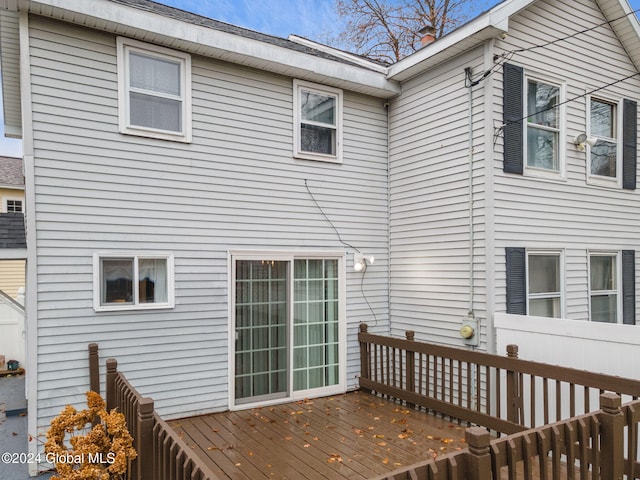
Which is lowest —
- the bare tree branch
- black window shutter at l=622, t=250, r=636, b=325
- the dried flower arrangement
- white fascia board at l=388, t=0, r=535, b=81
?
the dried flower arrangement

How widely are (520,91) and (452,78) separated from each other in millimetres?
876

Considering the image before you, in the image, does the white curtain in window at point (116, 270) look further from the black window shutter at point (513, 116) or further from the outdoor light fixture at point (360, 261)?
the black window shutter at point (513, 116)

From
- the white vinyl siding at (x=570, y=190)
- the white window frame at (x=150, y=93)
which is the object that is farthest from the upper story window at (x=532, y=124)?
the white window frame at (x=150, y=93)

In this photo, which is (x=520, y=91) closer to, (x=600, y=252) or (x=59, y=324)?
(x=600, y=252)

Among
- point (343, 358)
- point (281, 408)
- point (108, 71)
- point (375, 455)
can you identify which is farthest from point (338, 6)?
point (375, 455)

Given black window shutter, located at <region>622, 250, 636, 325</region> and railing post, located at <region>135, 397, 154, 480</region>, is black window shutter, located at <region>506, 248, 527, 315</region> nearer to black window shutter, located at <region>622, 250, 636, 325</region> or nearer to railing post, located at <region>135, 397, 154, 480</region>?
black window shutter, located at <region>622, 250, 636, 325</region>

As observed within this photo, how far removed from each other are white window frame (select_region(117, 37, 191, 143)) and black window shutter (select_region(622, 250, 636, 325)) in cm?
676

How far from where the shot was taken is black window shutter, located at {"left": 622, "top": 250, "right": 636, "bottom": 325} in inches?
261

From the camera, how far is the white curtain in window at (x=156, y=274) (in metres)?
4.92

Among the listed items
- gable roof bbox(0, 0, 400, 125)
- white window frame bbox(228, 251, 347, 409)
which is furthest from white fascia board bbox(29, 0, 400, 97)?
white window frame bbox(228, 251, 347, 409)

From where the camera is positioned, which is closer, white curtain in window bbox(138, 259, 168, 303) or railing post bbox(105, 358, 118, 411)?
railing post bbox(105, 358, 118, 411)

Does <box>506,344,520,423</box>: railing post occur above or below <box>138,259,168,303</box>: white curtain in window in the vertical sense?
below

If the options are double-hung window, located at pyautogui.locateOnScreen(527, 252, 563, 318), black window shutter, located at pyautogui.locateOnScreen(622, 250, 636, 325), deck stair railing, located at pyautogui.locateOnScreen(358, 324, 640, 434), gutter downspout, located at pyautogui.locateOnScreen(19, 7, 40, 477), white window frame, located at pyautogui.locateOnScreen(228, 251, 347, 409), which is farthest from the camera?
black window shutter, located at pyautogui.locateOnScreen(622, 250, 636, 325)

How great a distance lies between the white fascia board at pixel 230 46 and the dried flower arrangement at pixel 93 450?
12.7 ft
